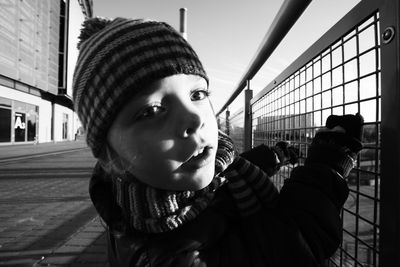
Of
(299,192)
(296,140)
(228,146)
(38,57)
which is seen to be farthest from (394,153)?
(38,57)

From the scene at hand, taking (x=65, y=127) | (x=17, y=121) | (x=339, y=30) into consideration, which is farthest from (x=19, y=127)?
(x=339, y=30)

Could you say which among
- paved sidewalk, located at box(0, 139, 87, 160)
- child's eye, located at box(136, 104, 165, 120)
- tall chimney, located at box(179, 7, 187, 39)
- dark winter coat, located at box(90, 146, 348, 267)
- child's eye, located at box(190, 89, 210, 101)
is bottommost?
paved sidewalk, located at box(0, 139, 87, 160)

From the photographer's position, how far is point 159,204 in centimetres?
95

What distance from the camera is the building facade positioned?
55.3 feet

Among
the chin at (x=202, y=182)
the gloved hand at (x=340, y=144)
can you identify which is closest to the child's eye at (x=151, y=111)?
the chin at (x=202, y=182)

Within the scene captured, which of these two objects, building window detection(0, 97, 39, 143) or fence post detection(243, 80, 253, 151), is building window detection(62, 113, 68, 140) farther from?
fence post detection(243, 80, 253, 151)

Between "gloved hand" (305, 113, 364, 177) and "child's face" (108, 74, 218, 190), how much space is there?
0.31 m

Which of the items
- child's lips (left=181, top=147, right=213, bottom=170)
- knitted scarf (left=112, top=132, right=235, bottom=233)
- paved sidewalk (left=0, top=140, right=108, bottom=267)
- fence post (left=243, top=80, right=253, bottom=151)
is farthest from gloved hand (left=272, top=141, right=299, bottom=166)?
paved sidewalk (left=0, top=140, right=108, bottom=267)

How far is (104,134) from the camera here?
41.6 inches

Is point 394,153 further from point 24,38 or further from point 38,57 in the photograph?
point 38,57

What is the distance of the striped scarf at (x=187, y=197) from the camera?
3.12 feet

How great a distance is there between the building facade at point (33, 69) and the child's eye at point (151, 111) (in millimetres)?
17931

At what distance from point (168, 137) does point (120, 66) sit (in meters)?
0.31

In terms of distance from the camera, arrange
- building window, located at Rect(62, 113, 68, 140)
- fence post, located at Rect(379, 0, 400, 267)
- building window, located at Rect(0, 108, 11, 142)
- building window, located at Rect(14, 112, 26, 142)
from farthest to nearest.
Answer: building window, located at Rect(62, 113, 68, 140) → building window, located at Rect(14, 112, 26, 142) → building window, located at Rect(0, 108, 11, 142) → fence post, located at Rect(379, 0, 400, 267)
